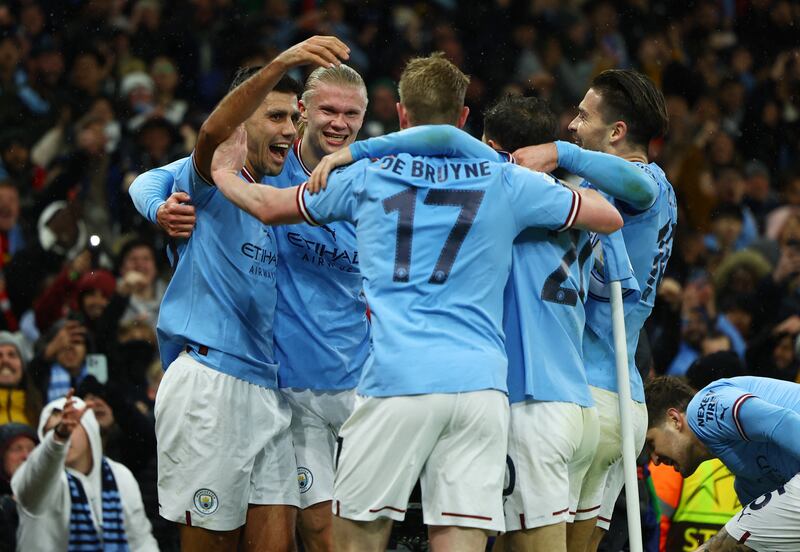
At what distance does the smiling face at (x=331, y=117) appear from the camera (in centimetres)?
659

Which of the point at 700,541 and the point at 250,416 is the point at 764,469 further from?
the point at 250,416

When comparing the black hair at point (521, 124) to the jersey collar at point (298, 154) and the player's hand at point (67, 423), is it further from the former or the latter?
the player's hand at point (67, 423)

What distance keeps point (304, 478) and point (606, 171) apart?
2.08m

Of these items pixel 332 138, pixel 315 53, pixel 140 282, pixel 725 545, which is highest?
pixel 315 53

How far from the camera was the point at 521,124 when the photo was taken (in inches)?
232

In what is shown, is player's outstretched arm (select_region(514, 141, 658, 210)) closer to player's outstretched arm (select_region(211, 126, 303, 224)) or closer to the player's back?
the player's back

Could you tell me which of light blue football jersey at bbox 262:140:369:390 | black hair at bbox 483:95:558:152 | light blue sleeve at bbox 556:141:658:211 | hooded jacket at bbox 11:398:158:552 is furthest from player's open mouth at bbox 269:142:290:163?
hooded jacket at bbox 11:398:158:552

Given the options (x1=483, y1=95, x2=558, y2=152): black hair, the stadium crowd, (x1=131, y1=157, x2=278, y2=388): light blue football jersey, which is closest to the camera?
(x1=483, y1=95, x2=558, y2=152): black hair

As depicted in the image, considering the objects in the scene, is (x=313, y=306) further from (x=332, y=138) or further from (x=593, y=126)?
(x=593, y=126)

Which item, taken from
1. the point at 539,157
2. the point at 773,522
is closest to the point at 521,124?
the point at 539,157

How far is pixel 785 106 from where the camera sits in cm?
1783

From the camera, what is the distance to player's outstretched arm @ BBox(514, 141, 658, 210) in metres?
5.71

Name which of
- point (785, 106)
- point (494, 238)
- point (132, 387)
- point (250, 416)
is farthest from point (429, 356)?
point (785, 106)

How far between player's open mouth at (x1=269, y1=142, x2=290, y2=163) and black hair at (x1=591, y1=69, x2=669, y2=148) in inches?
60.2
